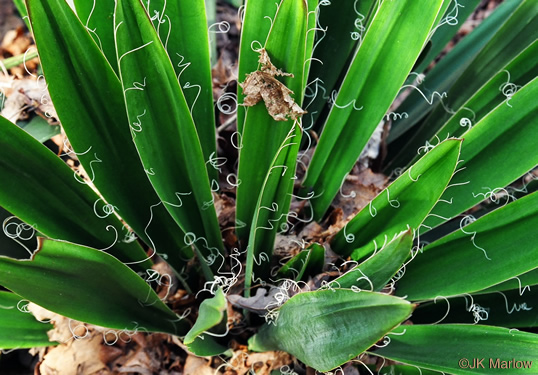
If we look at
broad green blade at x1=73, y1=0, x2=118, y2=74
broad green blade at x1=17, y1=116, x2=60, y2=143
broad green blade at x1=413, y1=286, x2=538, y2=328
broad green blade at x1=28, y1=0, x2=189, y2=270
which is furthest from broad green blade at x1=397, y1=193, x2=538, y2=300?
Result: broad green blade at x1=17, y1=116, x2=60, y2=143

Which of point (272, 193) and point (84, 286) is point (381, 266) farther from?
point (84, 286)

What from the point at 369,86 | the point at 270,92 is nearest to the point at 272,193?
the point at 270,92

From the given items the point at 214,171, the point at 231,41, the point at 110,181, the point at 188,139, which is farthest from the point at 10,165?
the point at 231,41

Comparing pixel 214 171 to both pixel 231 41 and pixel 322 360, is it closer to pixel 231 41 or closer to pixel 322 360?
pixel 322 360

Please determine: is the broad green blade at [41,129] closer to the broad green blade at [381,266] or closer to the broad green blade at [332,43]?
the broad green blade at [332,43]

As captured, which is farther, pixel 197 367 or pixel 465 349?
pixel 197 367

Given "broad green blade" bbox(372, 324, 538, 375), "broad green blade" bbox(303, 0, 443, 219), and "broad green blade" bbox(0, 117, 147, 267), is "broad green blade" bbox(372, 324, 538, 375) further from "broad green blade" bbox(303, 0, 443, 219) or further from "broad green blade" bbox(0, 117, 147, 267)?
"broad green blade" bbox(0, 117, 147, 267)

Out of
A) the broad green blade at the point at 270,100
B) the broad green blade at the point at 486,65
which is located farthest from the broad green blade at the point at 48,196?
the broad green blade at the point at 486,65
